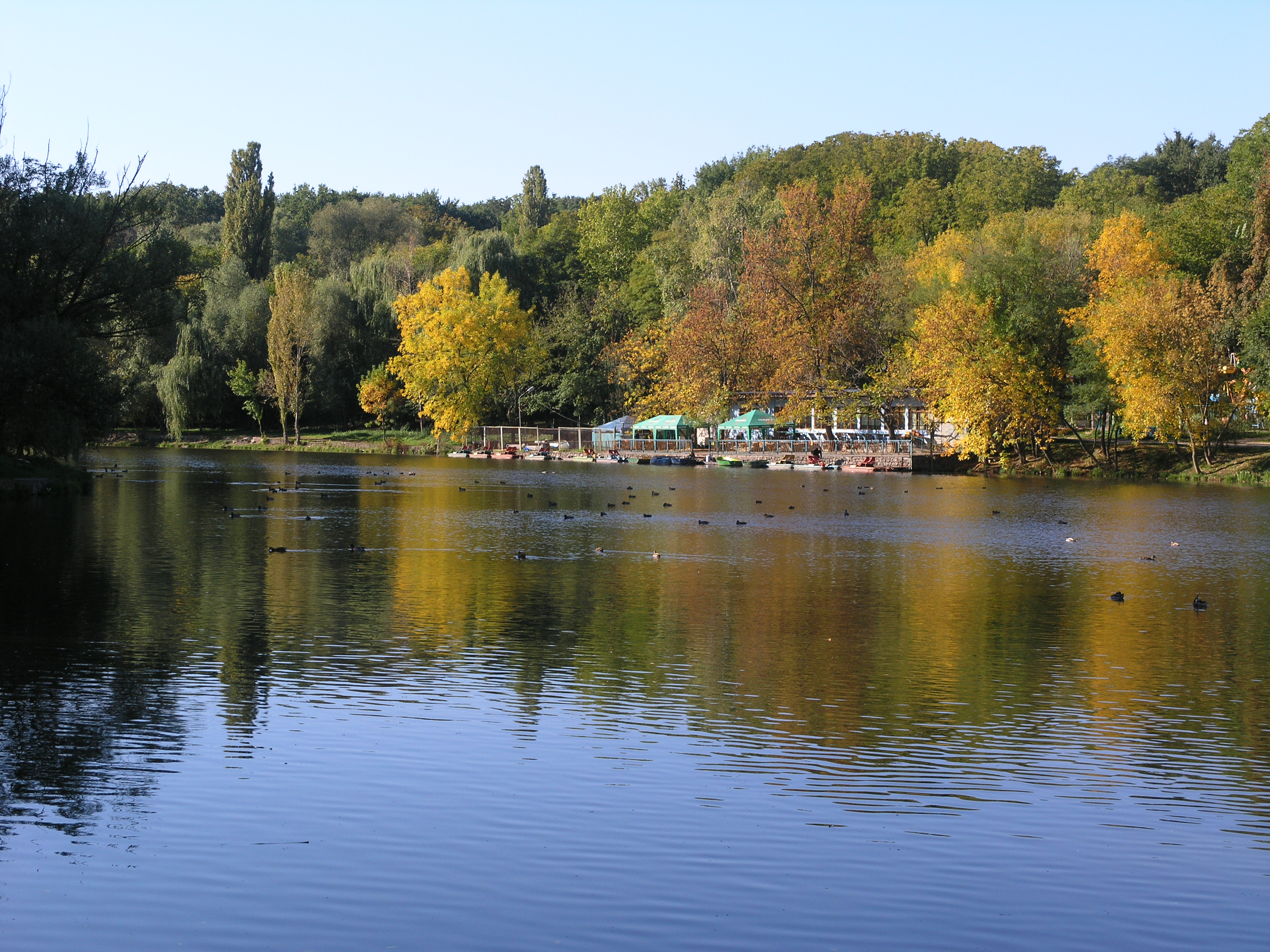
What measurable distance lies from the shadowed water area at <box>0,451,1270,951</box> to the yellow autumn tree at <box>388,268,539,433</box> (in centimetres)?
6865

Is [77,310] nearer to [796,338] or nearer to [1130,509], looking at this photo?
[1130,509]

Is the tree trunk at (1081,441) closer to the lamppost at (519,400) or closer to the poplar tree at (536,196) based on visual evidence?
the lamppost at (519,400)

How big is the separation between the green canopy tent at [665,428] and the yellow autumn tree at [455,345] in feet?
42.5


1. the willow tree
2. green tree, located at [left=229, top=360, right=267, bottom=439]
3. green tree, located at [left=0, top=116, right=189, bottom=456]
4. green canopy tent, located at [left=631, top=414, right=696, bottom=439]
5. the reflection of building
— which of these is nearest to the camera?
green tree, located at [left=0, top=116, right=189, bottom=456]

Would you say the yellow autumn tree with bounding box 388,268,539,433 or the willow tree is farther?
the yellow autumn tree with bounding box 388,268,539,433

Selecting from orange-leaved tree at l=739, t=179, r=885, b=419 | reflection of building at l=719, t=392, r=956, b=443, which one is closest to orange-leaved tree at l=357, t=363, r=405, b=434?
reflection of building at l=719, t=392, r=956, b=443

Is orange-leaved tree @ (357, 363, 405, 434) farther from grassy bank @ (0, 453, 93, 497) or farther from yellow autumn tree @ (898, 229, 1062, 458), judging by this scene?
grassy bank @ (0, 453, 93, 497)

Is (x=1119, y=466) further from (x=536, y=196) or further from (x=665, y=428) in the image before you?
(x=536, y=196)

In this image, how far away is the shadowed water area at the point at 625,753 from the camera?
8555mm

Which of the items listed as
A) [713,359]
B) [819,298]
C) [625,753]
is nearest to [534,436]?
[713,359]

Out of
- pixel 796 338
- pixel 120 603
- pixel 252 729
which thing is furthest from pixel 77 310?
pixel 796 338

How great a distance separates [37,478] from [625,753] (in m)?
38.6

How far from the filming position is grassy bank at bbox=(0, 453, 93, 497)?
140 ft

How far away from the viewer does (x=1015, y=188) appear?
117562 millimetres
